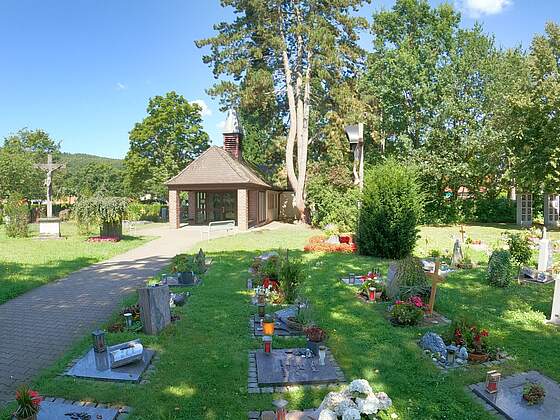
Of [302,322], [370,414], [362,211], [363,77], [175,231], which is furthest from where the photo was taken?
[363,77]

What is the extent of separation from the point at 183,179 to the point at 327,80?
1275 centimetres

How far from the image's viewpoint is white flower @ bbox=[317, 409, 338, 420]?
12.6ft

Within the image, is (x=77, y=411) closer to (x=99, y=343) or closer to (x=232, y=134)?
(x=99, y=343)

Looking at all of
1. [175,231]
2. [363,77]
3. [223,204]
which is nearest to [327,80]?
[363,77]

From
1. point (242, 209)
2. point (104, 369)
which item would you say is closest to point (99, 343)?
point (104, 369)

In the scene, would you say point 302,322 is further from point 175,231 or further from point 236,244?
point 175,231

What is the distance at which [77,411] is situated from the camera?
428cm

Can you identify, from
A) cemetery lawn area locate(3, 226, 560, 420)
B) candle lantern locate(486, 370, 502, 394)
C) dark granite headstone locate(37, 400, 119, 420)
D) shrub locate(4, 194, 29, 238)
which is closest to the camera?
dark granite headstone locate(37, 400, 119, 420)

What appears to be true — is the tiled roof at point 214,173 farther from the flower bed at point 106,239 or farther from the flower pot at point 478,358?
the flower pot at point 478,358

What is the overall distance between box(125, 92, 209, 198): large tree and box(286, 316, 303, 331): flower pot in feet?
112

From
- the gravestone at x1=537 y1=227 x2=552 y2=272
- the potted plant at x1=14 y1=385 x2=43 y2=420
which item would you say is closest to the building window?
the gravestone at x1=537 y1=227 x2=552 y2=272

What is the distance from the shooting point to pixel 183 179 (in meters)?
24.8

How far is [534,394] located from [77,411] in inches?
202

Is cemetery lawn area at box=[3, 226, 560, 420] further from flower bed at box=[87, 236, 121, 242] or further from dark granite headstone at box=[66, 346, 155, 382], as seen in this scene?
flower bed at box=[87, 236, 121, 242]
